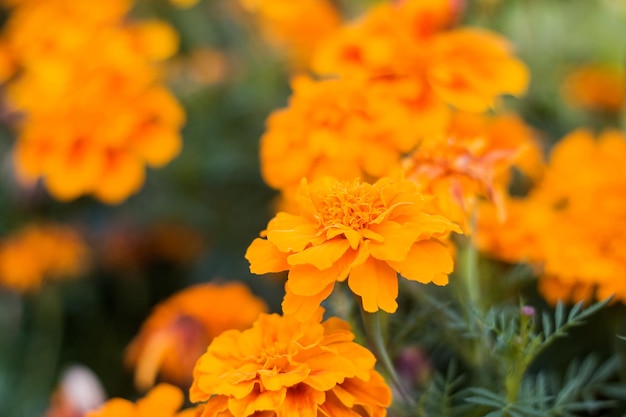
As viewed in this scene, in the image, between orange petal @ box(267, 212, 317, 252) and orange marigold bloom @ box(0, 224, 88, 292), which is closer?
orange petal @ box(267, 212, 317, 252)

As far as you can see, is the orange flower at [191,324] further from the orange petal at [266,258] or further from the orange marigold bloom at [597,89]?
the orange marigold bloom at [597,89]

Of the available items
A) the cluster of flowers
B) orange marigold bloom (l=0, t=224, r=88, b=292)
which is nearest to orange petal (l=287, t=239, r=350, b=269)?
the cluster of flowers

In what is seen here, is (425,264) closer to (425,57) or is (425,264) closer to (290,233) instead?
(290,233)

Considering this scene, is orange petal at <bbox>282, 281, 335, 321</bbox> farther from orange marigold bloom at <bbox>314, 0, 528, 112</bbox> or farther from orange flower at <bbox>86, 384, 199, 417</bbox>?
orange marigold bloom at <bbox>314, 0, 528, 112</bbox>

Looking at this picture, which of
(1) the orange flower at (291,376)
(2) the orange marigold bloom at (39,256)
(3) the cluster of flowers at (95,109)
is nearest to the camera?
(1) the orange flower at (291,376)

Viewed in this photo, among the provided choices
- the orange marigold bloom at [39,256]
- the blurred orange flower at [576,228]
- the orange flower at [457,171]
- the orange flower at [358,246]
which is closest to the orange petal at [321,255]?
the orange flower at [358,246]
